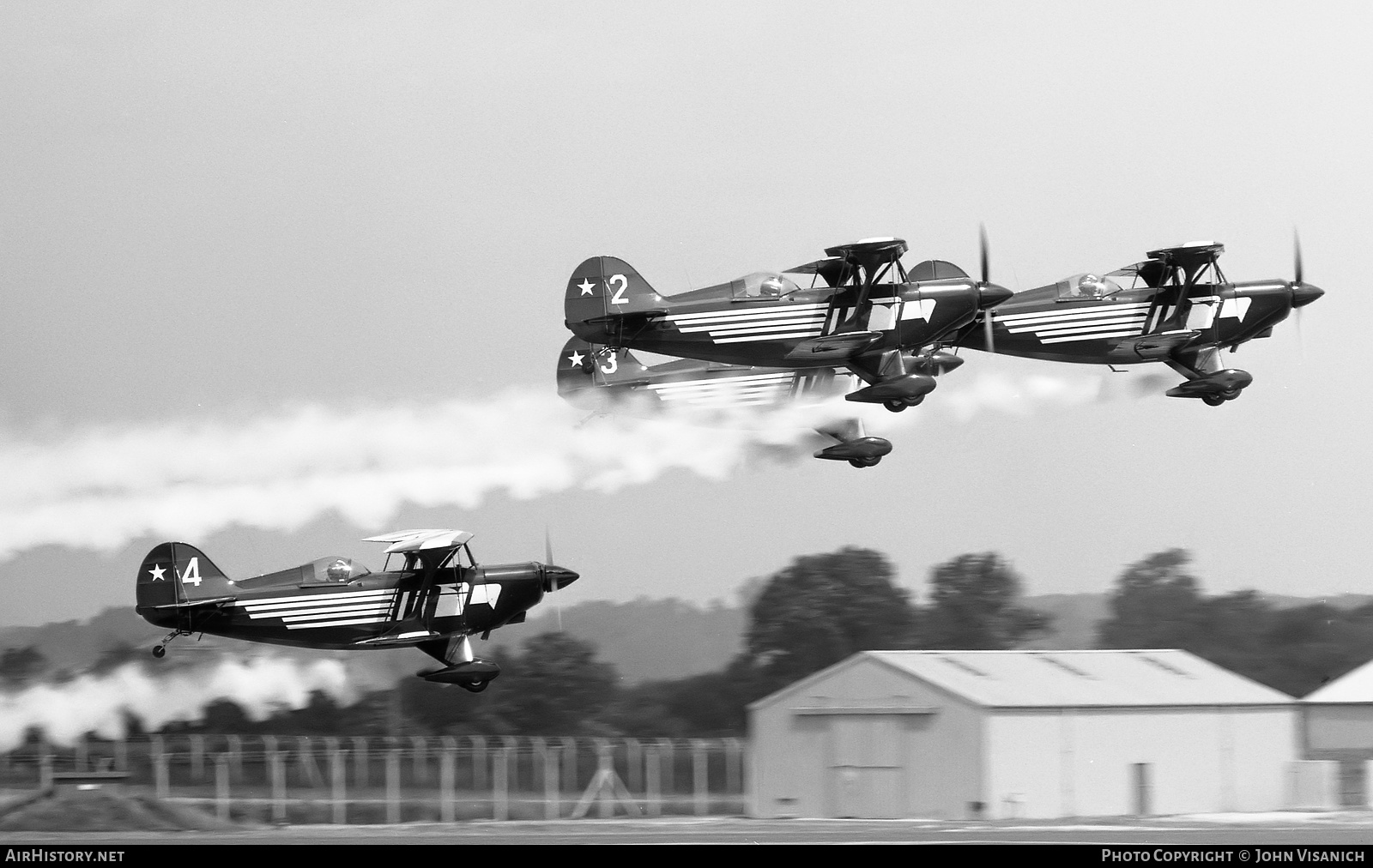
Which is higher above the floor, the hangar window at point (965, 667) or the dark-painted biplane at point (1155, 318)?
the dark-painted biplane at point (1155, 318)

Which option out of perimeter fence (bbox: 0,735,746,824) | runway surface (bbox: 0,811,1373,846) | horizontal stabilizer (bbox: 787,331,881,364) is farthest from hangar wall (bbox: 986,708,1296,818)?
horizontal stabilizer (bbox: 787,331,881,364)

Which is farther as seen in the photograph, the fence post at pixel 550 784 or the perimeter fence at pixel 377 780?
the fence post at pixel 550 784

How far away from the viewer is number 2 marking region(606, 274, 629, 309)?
31.5 m

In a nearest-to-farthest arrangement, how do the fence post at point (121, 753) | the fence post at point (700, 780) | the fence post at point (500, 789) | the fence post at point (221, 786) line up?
1. the fence post at point (500, 789)
2. the fence post at point (700, 780)
3. the fence post at point (221, 786)
4. the fence post at point (121, 753)

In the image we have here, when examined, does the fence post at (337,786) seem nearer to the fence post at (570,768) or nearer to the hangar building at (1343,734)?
the fence post at (570,768)

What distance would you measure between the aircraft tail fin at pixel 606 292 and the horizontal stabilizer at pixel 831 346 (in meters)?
2.49

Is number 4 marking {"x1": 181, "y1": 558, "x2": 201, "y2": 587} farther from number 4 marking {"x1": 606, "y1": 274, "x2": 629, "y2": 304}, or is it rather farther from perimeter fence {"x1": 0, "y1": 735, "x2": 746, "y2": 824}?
number 4 marking {"x1": 606, "y1": 274, "x2": 629, "y2": 304}

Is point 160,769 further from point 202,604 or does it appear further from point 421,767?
point 202,604

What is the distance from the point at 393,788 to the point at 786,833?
9.86 metres

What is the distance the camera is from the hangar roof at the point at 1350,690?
4225cm

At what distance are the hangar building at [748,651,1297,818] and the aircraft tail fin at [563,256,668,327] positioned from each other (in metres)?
11.1

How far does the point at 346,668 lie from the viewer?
4244 cm

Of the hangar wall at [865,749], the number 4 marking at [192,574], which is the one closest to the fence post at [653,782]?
the hangar wall at [865,749]
